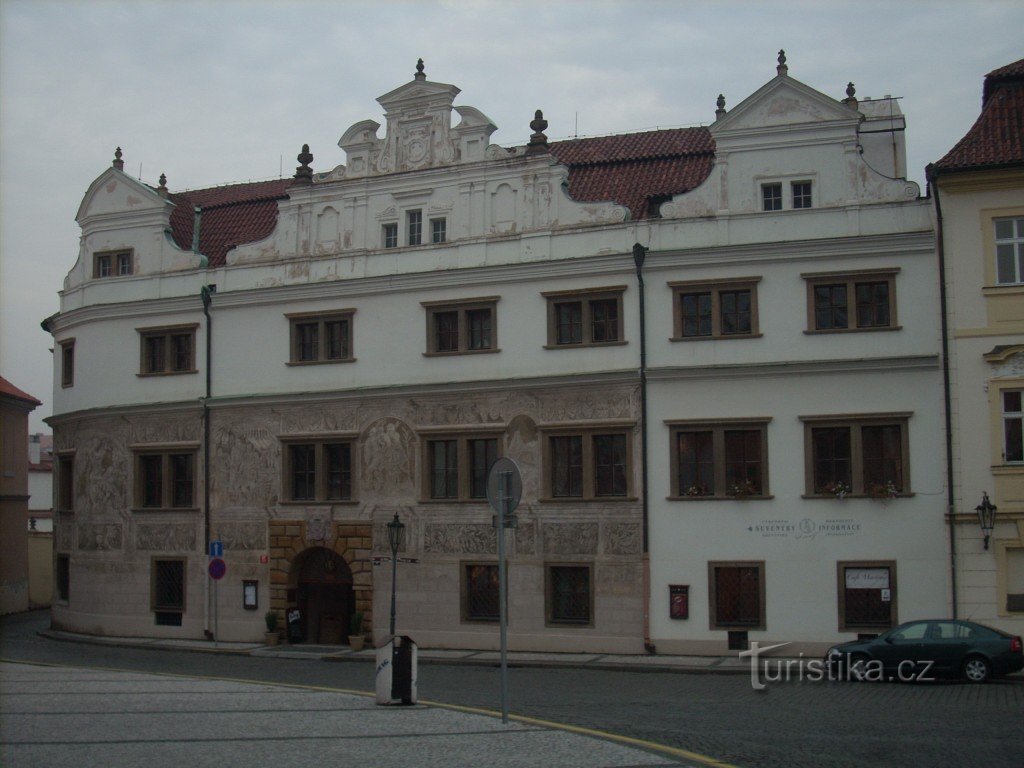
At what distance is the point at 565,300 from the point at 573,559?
23.0 ft

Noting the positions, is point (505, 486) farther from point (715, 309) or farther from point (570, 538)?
point (715, 309)

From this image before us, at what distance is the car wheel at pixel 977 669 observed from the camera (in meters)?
24.4

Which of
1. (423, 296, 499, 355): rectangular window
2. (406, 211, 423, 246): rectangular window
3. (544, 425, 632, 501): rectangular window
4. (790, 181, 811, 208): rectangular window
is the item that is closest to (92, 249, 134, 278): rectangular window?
(406, 211, 423, 246): rectangular window

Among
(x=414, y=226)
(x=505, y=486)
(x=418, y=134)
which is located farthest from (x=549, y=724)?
(x=418, y=134)

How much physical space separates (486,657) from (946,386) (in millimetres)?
13327

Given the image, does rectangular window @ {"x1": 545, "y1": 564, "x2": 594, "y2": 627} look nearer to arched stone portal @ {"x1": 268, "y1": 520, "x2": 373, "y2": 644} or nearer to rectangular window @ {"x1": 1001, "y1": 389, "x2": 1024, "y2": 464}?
arched stone portal @ {"x1": 268, "y1": 520, "x2": 373, "y2": 644}

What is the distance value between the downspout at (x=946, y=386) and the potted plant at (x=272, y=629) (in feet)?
60.3

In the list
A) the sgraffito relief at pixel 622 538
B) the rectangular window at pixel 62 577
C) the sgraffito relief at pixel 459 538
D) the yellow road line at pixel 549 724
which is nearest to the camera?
the yellow road line at pixel 549 724

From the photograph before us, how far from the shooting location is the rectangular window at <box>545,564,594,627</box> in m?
32.2

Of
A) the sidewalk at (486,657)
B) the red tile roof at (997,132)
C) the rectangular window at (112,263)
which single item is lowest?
the sidewalk at (486,657)

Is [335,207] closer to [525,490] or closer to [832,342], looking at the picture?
[525,490]

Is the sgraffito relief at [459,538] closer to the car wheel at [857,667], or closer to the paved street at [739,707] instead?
the paved street at [739,707]

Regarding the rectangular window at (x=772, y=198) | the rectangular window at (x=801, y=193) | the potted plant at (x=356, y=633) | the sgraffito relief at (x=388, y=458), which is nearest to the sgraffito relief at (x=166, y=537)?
the potted plant at (x=356, y=633)

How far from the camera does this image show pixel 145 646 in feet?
116
